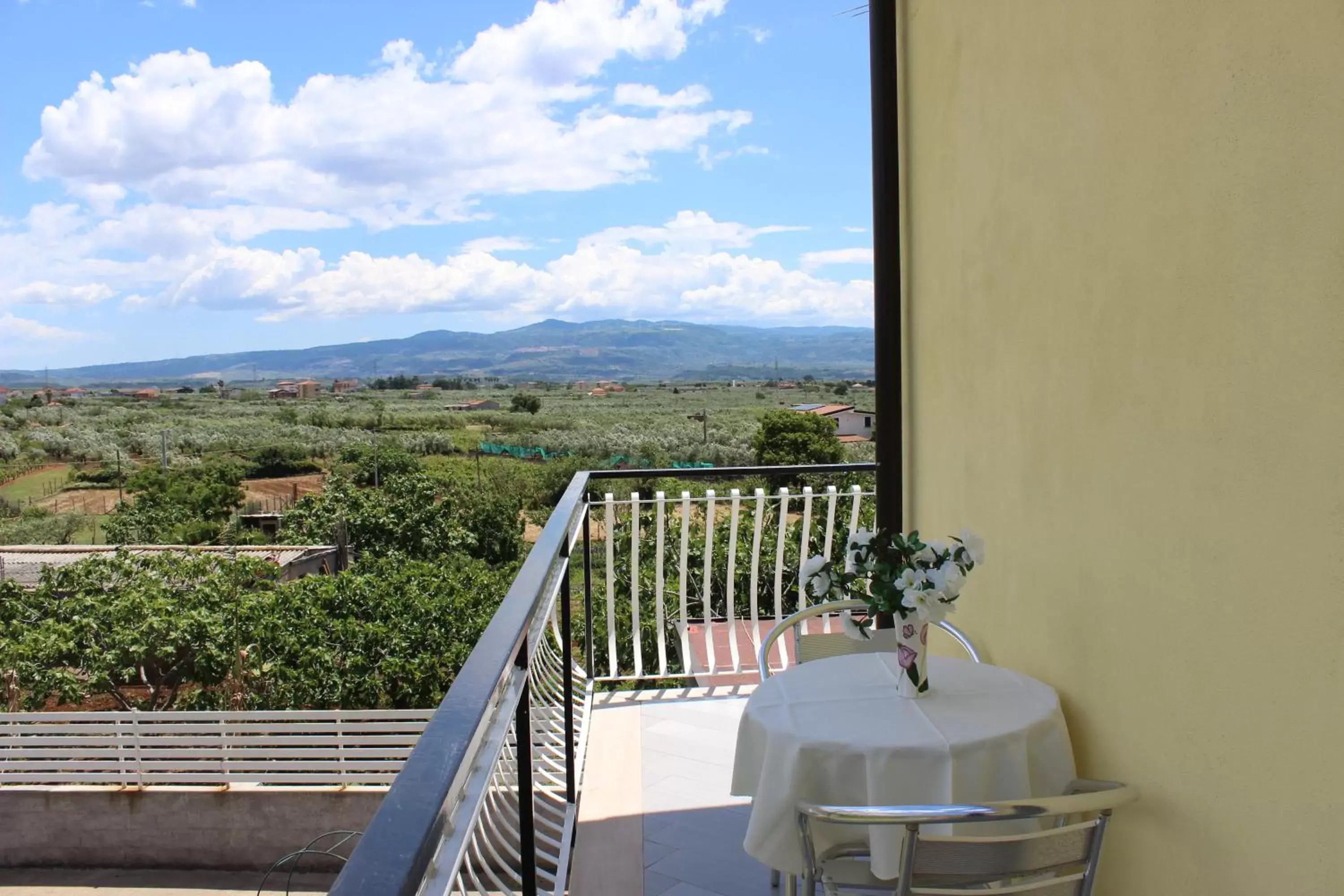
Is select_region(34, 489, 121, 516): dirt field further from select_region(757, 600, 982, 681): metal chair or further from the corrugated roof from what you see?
select_region(757, 600, 982, 681): metal chair

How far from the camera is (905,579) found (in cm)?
182

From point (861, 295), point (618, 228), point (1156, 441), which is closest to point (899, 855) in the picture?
point (1156, 441)

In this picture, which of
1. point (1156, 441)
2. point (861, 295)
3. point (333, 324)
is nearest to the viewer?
point (1156, 441)

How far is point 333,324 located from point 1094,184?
59297 mm

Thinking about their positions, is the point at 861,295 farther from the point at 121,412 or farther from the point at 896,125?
the point at 121,412

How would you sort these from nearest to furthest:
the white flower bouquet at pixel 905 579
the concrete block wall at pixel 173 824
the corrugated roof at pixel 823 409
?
the white flower bouquet at pixel 905 579 < the concrete block wall at pixel 173 824 < the corrugated roof at pixel 823 409

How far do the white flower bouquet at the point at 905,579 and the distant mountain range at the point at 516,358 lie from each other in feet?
120

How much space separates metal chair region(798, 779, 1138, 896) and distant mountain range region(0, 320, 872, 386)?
3715 cm

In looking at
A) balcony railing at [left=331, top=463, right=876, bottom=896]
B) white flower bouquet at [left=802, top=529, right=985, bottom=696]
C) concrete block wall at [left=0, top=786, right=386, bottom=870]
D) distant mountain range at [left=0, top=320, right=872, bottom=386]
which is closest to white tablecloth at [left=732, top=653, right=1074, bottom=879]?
white flower bouquet at [left=802, top=529, right=985, bottom=696]

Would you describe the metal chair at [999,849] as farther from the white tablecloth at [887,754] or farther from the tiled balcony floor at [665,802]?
the tiled balcony floor at [665,802]

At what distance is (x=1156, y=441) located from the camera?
5.36 ft

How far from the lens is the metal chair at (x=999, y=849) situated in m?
1.44

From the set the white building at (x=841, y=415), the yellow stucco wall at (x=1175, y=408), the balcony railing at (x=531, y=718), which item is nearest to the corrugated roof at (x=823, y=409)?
the white building at (x=841, y=415)

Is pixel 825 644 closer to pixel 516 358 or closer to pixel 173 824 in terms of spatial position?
pixel 173 824
